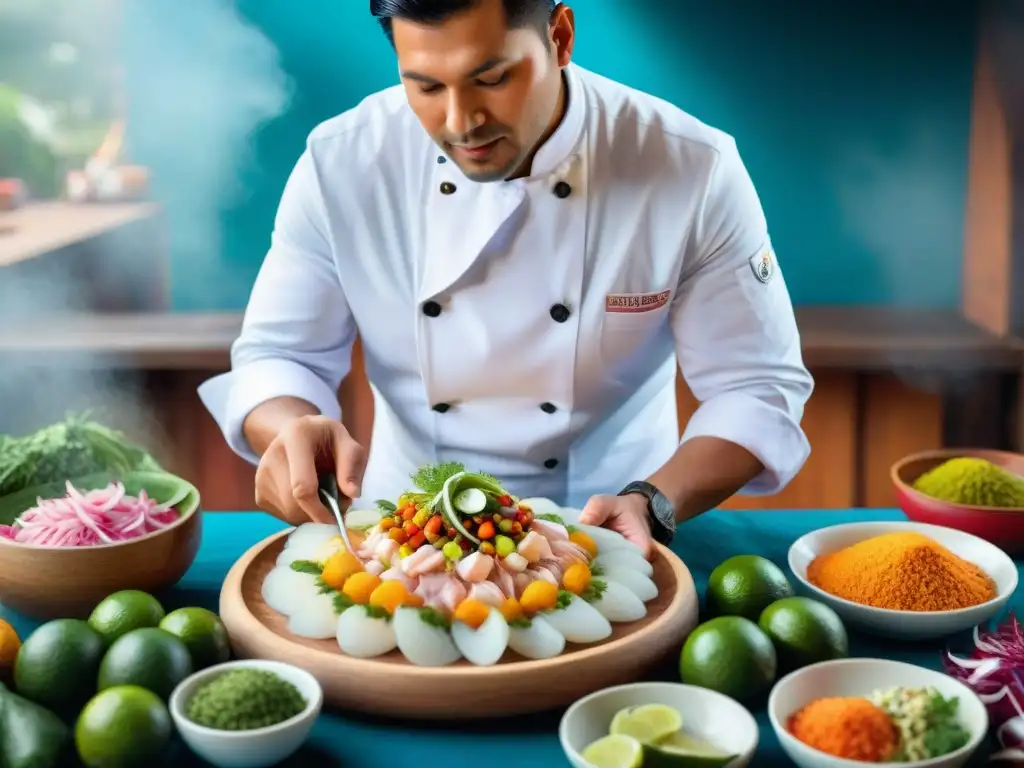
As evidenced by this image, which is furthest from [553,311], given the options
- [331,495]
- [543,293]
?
[331,495]

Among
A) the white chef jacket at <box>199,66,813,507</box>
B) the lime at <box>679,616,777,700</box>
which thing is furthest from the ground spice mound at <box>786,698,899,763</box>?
the white chef jacket at <box>199,66,813,507</box>

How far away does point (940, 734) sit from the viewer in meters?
1.42

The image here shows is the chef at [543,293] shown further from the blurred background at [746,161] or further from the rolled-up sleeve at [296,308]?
the blurred background at [746,161]

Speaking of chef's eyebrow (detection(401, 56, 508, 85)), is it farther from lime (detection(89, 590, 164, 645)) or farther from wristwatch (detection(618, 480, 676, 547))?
lime (detection(89, 590, 164, 645))

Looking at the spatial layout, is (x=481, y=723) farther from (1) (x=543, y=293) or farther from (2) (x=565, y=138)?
(2) (x=565, y=138)

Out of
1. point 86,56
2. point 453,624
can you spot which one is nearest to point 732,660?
point 453,624

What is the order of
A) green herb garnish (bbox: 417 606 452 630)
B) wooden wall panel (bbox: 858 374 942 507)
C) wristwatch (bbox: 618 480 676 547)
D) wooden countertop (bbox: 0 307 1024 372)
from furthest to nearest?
wooden wall panel (bbox: 858 374 942 507) < wooden countertop (bbox: 0 307 1024 372) < wristwatch (bbox: 618 480 676 547) < green herb garnish (bbox: 417 606 452 630)

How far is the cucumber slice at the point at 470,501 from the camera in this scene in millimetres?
1824

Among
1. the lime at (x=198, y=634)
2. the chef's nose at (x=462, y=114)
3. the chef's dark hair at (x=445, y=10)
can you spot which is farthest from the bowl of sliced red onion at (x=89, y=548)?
the chef's dark hair at (x=445, y=10)

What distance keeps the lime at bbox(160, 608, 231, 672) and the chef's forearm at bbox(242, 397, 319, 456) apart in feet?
2.26

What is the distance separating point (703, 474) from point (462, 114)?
0.80 m

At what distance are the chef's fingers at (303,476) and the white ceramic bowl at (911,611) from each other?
2.47 feet

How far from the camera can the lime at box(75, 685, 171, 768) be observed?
1.42m

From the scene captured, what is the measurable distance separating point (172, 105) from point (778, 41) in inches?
85.0
